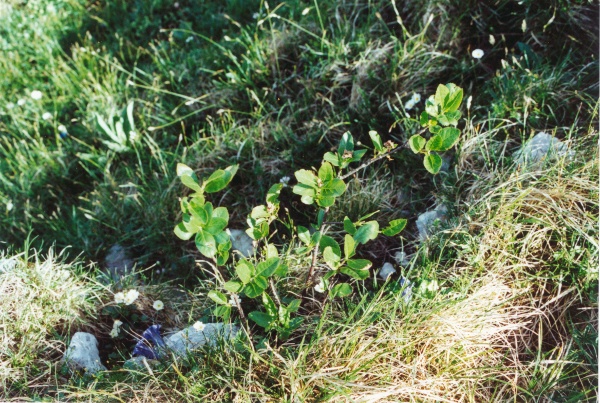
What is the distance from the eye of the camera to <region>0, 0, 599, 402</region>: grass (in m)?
1.92

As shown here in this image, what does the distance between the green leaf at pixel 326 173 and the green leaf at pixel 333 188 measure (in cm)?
2

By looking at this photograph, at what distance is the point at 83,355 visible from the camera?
2.14 m

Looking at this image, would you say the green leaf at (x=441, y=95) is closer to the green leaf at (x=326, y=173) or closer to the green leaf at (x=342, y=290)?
the green leaf at (x=326, y=173)

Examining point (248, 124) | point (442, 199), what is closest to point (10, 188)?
point (248, 124)

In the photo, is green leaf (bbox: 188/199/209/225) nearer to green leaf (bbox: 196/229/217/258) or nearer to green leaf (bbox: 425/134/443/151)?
green leaf (bbox: 196/229/217/258)

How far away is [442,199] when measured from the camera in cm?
238

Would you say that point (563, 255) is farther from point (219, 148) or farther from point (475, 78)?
point (219, 148)

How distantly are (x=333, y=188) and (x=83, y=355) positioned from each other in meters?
1.15

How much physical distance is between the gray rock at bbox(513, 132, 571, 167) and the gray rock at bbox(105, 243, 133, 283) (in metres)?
1.81

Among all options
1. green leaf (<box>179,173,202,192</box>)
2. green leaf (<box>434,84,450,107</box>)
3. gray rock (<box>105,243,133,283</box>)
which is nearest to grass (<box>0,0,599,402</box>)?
gray rock (<box>105,243,133,283</box>)

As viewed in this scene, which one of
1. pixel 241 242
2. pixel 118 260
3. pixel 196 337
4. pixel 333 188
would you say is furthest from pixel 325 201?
pixel 118 260

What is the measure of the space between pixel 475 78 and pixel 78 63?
7.38 ft

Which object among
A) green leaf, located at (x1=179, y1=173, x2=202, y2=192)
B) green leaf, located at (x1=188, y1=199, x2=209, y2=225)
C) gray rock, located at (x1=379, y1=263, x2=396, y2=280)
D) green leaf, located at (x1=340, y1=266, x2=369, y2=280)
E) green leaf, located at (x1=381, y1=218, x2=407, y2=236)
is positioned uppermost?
green leaf, located at (x1=179, y1=173, x2=202, y2=192)

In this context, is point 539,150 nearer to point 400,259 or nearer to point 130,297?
point 400,259
